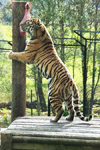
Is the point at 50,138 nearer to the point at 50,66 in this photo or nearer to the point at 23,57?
the point at 50,66

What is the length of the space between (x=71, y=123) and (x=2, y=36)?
733 cm

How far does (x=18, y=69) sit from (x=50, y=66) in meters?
0.60

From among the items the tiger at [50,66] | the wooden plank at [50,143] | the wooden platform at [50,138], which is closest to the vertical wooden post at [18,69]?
the tiger at [50,66]

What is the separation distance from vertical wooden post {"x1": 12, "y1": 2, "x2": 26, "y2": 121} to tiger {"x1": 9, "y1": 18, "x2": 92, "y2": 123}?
0.20 meters

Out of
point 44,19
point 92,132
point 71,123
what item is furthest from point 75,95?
point 44,19

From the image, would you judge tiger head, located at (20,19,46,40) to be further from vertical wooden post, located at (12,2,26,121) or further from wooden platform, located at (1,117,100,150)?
wooden platform, located at (1,117,100,150)

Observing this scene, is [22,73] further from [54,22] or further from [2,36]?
[2,36]

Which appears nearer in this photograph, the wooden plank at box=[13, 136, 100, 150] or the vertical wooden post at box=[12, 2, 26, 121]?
the wooden plank at box=[13, 136, 100, 150]

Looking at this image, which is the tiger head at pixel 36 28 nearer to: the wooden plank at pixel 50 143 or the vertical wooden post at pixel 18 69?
the vertical wooden post at pixel 18 69

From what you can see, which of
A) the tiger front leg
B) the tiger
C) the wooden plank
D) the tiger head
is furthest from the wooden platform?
the tiger head

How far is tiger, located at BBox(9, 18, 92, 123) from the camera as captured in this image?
4188 millimetres

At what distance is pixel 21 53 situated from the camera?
168 inches

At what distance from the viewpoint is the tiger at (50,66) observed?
4.19 m

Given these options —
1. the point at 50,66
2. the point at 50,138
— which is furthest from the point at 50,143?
the point at 50,66
